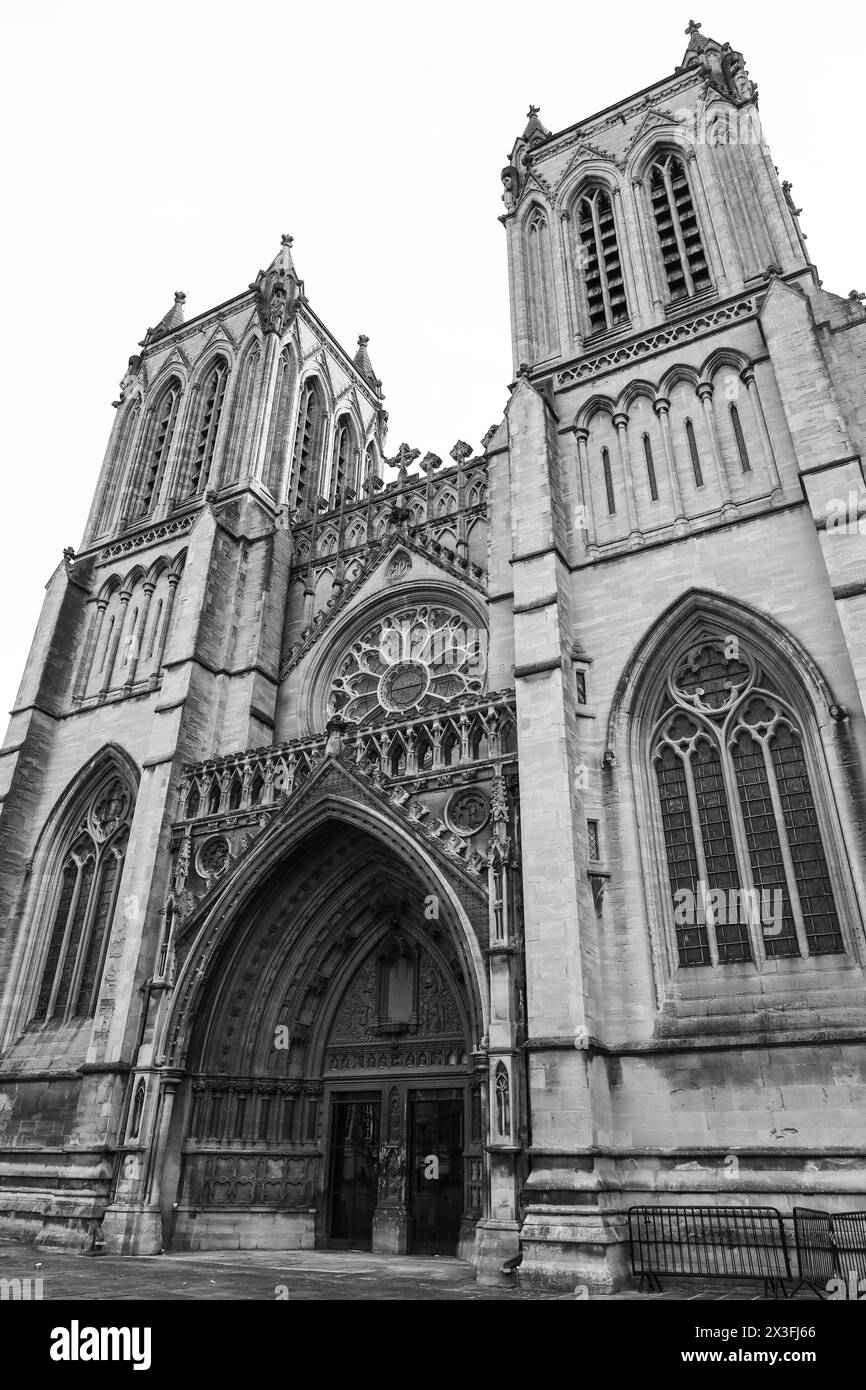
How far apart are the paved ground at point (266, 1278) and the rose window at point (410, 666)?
10.2 m

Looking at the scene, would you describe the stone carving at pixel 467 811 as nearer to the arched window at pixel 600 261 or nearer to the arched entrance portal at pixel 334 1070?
the arched entrance portal at pixel 334 1070

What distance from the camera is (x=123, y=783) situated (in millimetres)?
21672

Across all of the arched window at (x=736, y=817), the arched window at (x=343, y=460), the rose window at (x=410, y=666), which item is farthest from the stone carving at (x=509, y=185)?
the arched window at (x=736, y=817)

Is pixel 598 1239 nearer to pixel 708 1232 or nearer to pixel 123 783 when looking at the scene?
pixel 708 1232

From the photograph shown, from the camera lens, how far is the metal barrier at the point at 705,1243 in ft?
35.9

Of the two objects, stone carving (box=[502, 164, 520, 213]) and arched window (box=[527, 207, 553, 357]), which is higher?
stone carving (box=[502, 164, 520, 213])

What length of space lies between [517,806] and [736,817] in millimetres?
3428

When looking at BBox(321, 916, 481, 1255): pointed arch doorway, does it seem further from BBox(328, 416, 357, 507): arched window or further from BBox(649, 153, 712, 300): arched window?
BBox(328, 416, 357, 507): arched window

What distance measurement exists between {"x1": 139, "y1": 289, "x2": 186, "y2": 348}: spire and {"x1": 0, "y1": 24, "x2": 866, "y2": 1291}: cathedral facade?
11.6m

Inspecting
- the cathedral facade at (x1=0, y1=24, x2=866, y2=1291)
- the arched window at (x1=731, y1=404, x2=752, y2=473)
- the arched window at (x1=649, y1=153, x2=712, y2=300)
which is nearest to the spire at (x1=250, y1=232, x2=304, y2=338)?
the cathedral facade at (x1=0, y1=24, x2=866, y2=1291)

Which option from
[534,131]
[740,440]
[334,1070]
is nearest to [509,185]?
[534,131]

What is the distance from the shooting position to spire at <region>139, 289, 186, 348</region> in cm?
3334

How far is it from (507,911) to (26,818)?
1368cm

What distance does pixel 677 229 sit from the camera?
72.3 feet
